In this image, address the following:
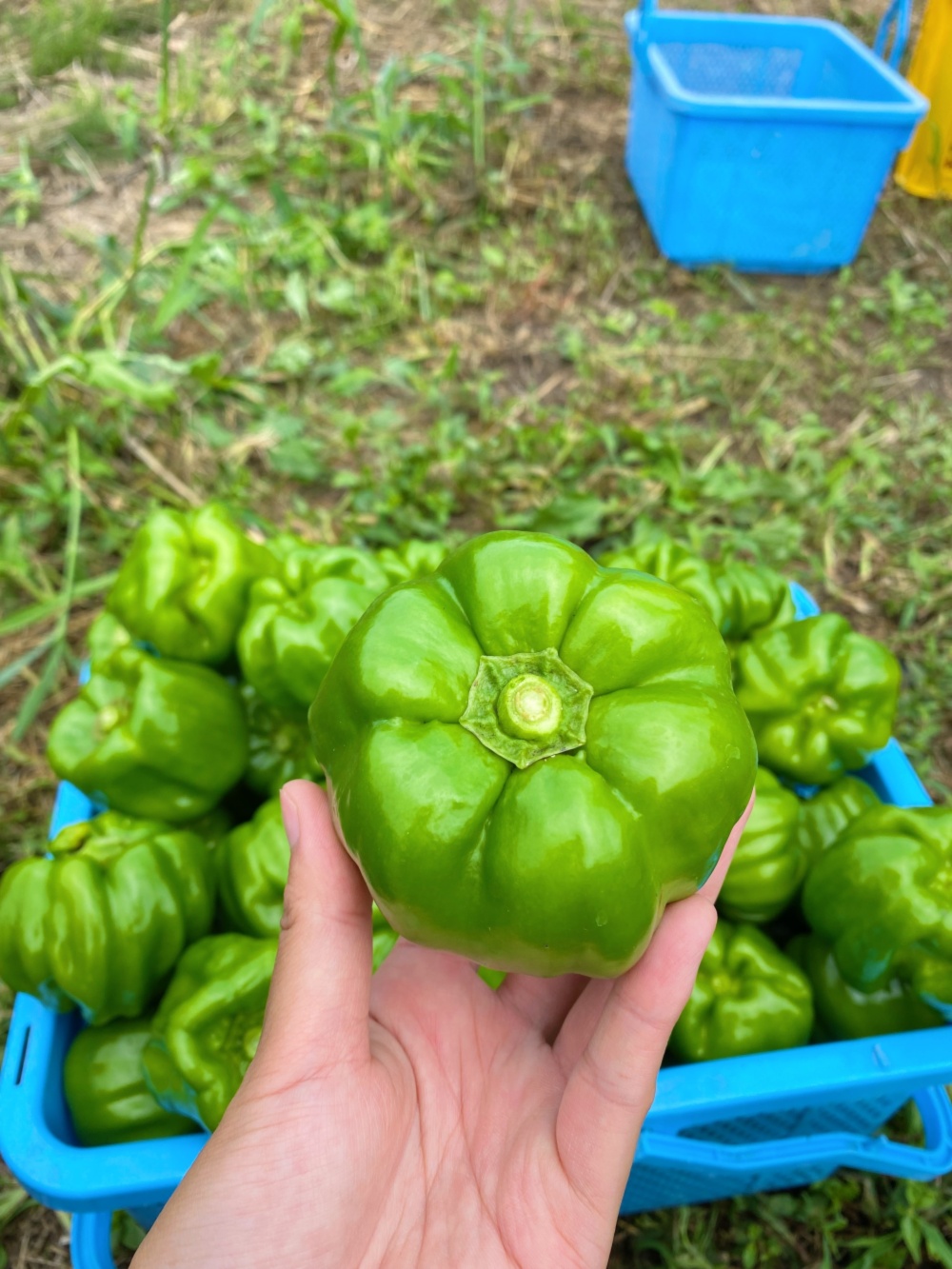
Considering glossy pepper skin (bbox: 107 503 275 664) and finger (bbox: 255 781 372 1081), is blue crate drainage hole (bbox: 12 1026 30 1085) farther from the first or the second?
glossy pepper skin (bbox: 107 503 275 664)

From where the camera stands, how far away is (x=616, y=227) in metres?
6.02

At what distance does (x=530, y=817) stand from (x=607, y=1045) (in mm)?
560

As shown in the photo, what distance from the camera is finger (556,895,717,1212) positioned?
5.91 feet

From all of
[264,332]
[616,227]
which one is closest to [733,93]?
[616,227]

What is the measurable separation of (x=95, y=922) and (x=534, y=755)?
4.48 ft

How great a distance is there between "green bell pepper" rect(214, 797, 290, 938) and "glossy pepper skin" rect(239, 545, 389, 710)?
Result: 1.24 feet

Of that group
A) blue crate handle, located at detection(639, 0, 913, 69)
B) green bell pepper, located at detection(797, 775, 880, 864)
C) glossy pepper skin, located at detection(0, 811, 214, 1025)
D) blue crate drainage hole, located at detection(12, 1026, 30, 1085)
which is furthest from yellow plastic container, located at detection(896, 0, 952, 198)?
blue crate drainage hole, located at detection(12, 1026, 30, 1085)

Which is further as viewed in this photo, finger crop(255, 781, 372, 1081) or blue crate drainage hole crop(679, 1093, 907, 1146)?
blue crate drainage hole crop(679, 1093, 907, 1146)

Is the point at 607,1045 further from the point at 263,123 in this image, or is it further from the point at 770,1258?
the point at 263,123

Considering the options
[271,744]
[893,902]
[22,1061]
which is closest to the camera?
[893,902]

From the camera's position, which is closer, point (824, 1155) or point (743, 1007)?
point (824, 1155)

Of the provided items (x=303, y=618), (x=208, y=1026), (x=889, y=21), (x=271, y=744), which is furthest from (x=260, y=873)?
(x=889, y=21)

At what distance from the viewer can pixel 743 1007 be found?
8.10ft

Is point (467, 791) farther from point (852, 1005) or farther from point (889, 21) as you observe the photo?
point (889, 21)
